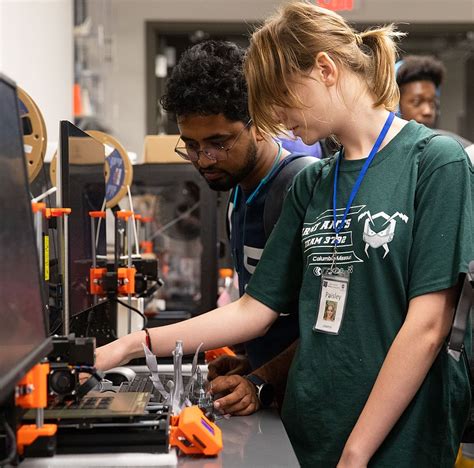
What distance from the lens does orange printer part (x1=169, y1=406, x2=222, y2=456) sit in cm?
116

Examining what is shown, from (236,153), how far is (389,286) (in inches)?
22.7

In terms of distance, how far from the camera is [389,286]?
135cm

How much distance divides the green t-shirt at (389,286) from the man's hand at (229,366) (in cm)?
33

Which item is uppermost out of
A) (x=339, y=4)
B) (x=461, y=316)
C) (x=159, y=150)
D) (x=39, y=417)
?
(x=339, y=4)

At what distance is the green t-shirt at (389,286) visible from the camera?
1307mm

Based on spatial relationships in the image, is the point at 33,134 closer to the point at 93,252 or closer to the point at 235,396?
the point at 93,252

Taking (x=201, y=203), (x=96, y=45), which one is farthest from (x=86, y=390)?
(x=96, y=45)

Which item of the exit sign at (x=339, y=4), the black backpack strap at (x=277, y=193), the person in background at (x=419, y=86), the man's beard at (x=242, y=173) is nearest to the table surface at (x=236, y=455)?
the black backpack strap at (x=277, y=193)

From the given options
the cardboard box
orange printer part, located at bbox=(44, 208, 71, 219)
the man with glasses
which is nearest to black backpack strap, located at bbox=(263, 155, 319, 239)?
the man with glasses

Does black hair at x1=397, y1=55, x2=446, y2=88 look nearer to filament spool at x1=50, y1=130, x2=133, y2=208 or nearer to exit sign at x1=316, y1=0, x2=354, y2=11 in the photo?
exit sign at x1=316, y1=0, x2=354, y2=11

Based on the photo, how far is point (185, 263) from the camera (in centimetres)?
363

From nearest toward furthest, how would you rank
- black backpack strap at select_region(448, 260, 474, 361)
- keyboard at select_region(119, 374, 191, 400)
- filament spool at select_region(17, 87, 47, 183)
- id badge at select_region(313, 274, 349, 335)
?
black backpack strap at select_region(448, 260, 474, 361)
id badge at select_region(313, 274, 349, 335)
keyboard at select_region(119, 374, 191, 400)
filament spool at select_region(17, 87, 47, 183)

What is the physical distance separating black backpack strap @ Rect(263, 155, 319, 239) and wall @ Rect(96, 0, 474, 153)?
180 inches

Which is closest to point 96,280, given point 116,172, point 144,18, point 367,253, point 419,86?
point 116,172
